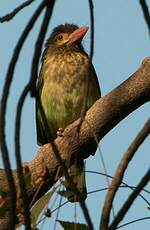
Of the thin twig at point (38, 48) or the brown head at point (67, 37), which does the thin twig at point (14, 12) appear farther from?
the brown head at point (67, 37)

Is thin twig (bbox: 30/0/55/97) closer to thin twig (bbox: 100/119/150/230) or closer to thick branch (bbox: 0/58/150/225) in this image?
thin twig (bbox: 100/119/150/230)

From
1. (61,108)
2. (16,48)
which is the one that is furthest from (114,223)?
(61,108)

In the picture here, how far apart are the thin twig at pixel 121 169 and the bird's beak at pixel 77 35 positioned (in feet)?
13.4

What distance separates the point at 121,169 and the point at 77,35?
4.21 metres

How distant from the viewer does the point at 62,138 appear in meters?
3.38

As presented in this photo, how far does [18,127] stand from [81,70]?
12.9ft

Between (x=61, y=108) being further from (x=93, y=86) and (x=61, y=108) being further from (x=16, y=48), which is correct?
→ (x=16, y=48)

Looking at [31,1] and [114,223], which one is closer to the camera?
[114,223]

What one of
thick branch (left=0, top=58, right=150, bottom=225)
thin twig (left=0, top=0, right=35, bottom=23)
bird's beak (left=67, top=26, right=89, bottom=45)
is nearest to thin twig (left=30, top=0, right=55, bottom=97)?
thin twig (left=0, top=0, right=35, bottom=23)

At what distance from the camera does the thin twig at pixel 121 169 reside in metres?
1.51

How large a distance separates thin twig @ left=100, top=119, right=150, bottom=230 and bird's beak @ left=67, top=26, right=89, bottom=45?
4071mm

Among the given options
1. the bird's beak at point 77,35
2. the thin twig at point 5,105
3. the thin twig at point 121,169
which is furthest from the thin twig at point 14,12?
the bird's beak at point 77,35

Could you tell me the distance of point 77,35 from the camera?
18.7 feet

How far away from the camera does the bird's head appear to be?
5.69 metres
